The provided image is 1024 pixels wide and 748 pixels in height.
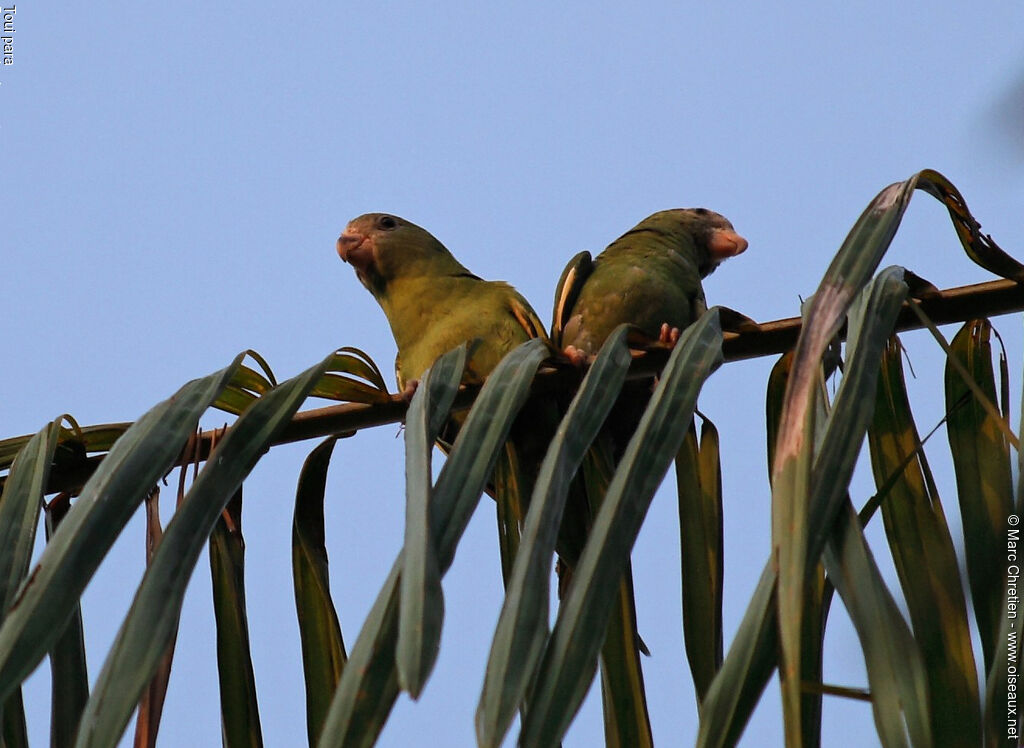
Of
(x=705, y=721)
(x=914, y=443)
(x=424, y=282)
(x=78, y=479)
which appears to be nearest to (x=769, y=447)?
(x=914, y=443)

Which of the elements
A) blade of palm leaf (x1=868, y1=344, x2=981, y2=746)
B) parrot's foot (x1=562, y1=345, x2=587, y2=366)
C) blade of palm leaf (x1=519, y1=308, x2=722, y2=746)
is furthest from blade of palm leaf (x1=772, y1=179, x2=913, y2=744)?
parrot's foot (x1=562, y1=345, x2=587, y2=366)

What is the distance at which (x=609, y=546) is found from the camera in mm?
1275

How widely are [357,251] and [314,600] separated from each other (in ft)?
6.29

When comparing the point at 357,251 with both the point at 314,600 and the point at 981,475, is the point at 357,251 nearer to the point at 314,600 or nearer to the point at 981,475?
the point at 314,600

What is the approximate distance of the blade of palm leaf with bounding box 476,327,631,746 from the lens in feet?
3.53

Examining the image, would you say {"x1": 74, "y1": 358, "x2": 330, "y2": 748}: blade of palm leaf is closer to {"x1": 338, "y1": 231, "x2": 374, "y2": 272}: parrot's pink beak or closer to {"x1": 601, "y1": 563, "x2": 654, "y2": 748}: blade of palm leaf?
{"x1": 601, "y1": 563, "x2": 654, "y2": 748}: blade of palm leaf

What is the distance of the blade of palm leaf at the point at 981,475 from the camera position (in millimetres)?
1452

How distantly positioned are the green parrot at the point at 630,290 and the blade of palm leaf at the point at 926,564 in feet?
3.45

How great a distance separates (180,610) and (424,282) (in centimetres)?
209

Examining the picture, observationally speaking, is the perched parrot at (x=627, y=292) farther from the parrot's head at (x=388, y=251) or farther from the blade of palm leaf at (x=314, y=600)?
the blade of palm leaf at (x=314, y=600)

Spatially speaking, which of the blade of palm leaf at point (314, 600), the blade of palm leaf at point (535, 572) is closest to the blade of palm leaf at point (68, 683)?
the blade of palm leaf at point (314, 600)

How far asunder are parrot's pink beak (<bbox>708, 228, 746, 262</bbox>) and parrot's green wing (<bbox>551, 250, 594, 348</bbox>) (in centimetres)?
55

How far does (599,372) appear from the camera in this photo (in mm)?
1600

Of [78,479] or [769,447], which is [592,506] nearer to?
[769,447]
